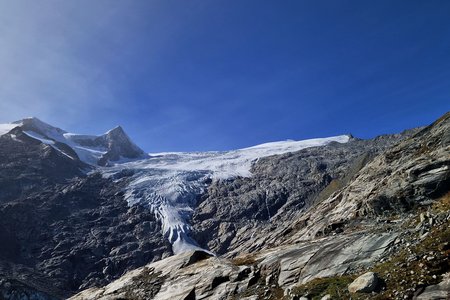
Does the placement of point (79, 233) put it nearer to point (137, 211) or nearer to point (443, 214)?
point (137, 211)

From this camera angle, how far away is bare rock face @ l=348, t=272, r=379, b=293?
66.7 feet

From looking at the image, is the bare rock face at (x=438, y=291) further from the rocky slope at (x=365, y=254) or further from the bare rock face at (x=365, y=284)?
the bare rock face at (x=365, y=284)

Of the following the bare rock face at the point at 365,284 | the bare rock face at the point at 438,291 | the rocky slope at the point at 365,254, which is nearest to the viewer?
the bare rock face at the point at 438,291

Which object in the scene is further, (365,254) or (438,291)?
(365,254)

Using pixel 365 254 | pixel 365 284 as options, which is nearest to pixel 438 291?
pixel 365 284

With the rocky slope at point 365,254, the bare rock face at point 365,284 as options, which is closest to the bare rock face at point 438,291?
the rocky slope at point 365,254

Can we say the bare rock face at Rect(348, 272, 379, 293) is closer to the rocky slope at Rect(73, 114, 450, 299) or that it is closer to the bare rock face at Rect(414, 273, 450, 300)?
the rocky slope at Rect(73, 114, 450, 299)

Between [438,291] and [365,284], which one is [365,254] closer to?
[365,284]

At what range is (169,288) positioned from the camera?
36.9 m

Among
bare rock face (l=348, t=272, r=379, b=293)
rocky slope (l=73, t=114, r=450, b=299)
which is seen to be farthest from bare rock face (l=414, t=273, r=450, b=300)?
bare rock face (l=348, t=272, r=379, b=293)

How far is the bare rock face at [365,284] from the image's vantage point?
66.7ft

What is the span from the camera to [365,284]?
2048 centimetres

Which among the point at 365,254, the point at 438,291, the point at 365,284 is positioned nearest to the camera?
the point at 438,291

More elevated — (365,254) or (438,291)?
(365,254)
